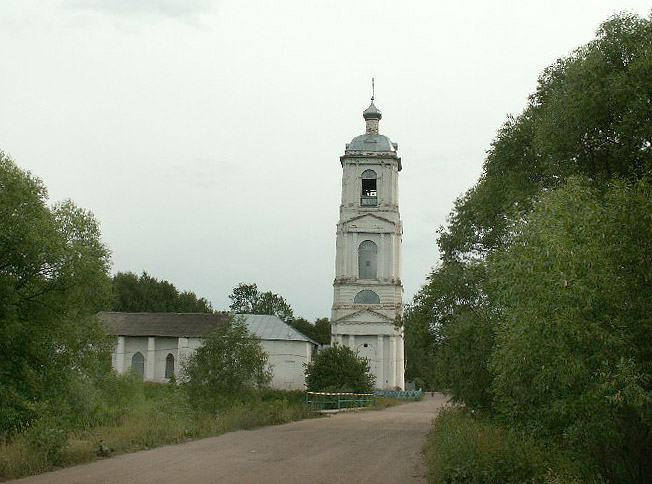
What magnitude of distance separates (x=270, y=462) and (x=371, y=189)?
54.7m

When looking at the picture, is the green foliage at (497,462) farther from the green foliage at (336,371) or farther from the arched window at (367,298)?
the arched window at (367,298)

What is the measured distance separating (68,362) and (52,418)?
3820 millimetres

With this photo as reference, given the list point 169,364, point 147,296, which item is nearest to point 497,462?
point 169,364

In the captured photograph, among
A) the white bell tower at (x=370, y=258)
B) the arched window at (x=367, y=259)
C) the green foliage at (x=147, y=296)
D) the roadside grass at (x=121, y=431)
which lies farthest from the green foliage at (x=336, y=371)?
the green foliage at (x=147, y=296)

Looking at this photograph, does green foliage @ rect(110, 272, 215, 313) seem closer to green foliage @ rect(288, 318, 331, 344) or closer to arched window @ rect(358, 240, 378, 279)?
green foliage @ rect(288, 318, 331, 344)

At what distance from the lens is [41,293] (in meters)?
21.4

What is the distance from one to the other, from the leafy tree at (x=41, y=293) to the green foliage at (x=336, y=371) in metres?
25.9

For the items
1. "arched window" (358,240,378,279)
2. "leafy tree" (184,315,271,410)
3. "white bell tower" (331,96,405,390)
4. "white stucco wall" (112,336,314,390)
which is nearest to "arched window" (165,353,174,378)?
"white stucco wall" (112,336,314,390)

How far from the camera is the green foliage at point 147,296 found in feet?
313

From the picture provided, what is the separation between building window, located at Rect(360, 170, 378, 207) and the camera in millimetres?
69438

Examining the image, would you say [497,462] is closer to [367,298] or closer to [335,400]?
[335,400]

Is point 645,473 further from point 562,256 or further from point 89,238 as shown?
point 89,238

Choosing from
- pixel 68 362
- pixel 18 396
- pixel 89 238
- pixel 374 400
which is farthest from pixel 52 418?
pixel 374 400

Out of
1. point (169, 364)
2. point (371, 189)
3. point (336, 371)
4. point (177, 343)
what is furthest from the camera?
point (371, 189)
